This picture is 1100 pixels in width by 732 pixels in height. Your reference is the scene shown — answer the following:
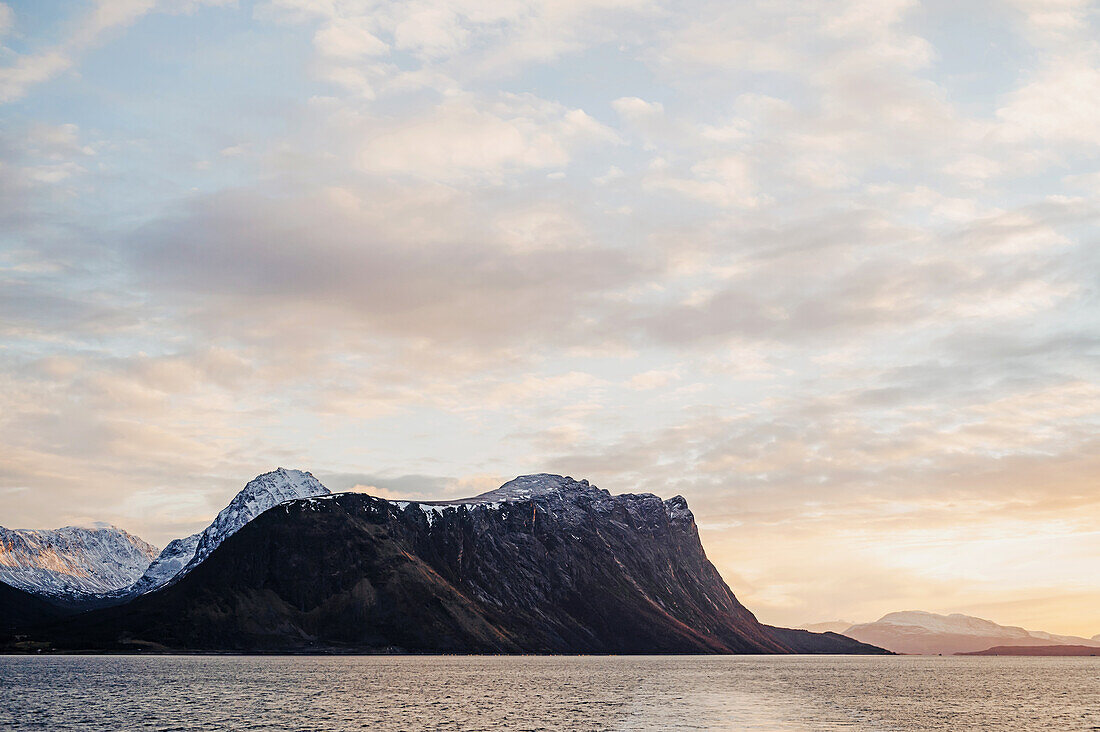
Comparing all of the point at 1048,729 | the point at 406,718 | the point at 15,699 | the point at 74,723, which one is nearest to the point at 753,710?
the point at 1048,729

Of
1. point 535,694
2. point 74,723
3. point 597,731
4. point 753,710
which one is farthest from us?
point 535,694

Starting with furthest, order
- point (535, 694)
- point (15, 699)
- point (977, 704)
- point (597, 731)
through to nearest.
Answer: point (535, 694) < point (977, 704) < point (15, 699) < point (597, 731)

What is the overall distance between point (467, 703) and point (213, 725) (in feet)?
175

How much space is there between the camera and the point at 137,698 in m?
168

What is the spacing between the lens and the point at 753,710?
15150 cm

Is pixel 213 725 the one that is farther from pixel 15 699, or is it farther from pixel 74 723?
pixel 15 699

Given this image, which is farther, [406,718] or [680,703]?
[680,703]

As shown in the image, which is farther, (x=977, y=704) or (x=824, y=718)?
(x=977, y=704)

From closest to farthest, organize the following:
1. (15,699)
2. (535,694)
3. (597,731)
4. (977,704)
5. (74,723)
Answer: (597,731), (74,723), (15,699), (977,704), (535,694)

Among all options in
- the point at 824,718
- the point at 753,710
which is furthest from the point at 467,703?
the point at 824,718

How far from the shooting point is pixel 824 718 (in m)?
138

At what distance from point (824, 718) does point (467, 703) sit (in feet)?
193

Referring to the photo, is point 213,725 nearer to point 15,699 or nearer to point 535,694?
point 15,699

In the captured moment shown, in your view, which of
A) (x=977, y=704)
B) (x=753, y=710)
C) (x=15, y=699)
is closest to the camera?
(x=753, y=710)
